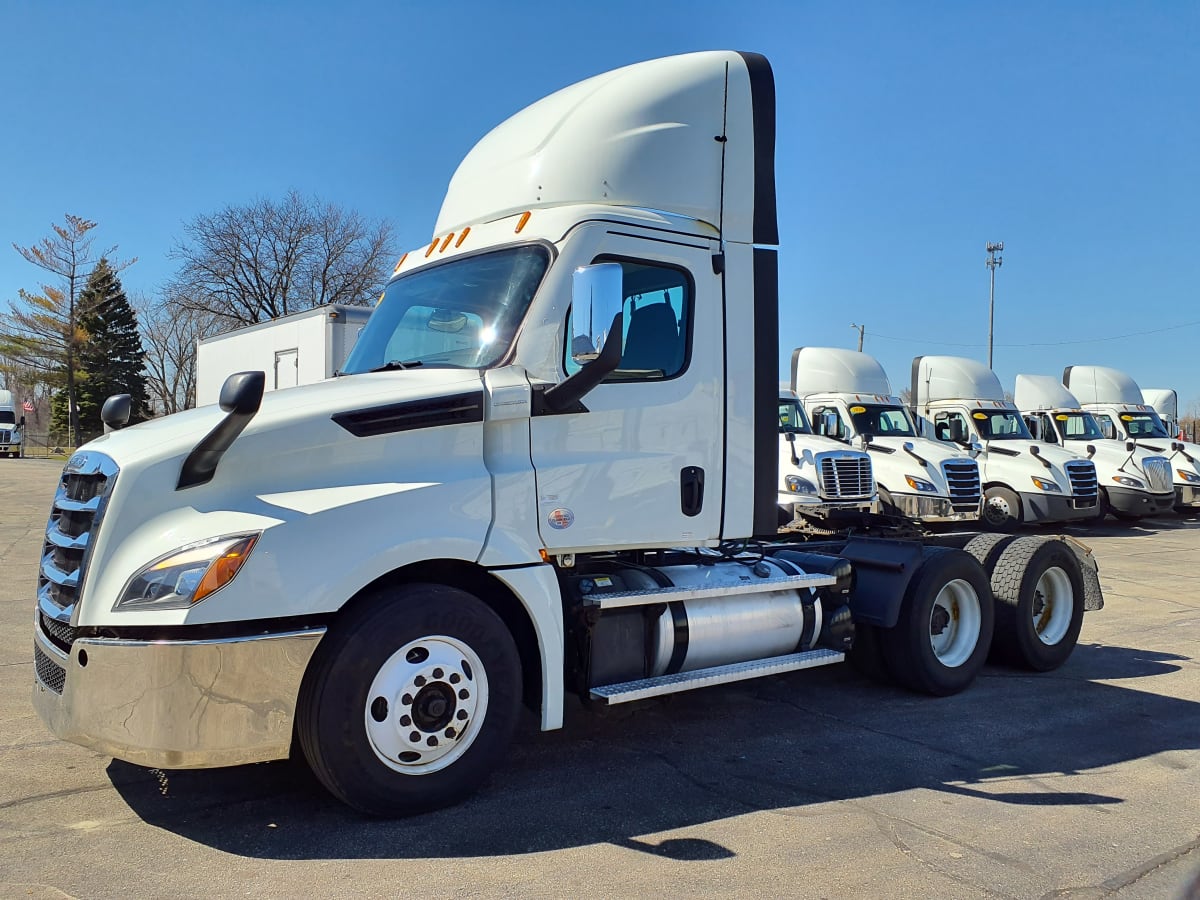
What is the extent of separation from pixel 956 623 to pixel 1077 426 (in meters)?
17.8

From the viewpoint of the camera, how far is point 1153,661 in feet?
25.6

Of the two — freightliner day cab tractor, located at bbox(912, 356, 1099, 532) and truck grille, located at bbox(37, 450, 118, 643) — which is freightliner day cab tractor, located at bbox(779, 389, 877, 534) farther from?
truck grille, located at bbox(37, 450, 118, 643)

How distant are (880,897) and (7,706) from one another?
5154 mm

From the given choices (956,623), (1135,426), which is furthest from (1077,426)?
(956,623)

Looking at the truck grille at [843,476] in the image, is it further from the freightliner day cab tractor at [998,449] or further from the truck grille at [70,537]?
the truck grille at [70,537]

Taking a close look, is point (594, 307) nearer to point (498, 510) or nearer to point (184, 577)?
point (498, 510)

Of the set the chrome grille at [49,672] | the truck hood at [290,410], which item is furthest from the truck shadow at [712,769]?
the truck hood at [290,410]

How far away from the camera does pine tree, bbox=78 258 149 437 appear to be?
170 feet

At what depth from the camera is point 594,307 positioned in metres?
4.41

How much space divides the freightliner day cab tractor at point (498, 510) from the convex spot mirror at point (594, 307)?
2cm

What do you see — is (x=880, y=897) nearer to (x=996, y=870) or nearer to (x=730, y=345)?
(x=996, y=870)

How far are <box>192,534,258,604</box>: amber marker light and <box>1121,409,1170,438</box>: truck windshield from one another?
2413 cm

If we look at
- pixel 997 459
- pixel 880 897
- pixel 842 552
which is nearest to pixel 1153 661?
pixel 842 552

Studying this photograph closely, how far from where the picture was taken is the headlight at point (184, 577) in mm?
3697
